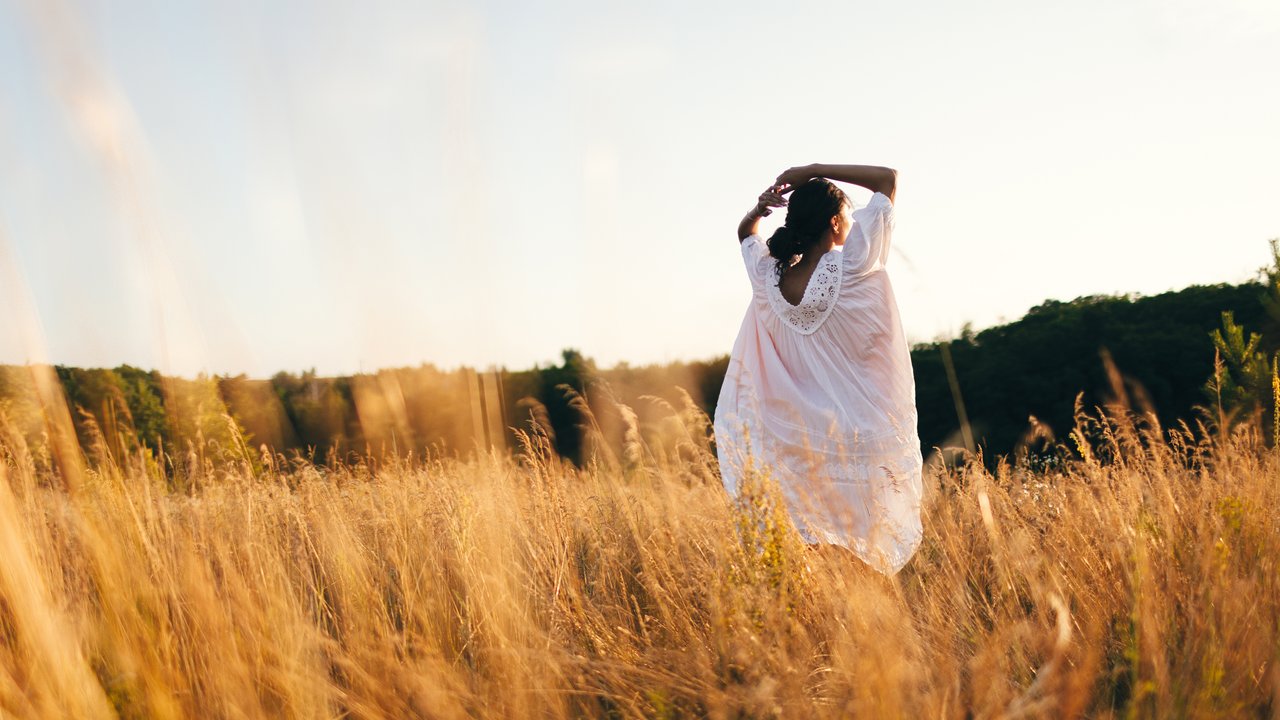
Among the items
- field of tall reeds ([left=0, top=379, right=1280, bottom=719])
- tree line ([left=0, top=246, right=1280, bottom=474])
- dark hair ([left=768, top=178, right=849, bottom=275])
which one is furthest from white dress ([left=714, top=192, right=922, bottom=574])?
tree line ([left=0, top=246, right=1280, bottom=474])

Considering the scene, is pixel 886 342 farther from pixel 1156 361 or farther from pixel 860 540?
pixel 1156 361

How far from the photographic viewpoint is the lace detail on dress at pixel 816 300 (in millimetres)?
3371

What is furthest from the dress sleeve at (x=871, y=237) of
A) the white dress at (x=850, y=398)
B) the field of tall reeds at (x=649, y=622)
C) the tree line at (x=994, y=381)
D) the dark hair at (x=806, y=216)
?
the tree line at (x=994, y=381)

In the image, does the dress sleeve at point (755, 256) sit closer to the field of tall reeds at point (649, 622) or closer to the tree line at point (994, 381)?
the field of tall reeds at point (649, 622)

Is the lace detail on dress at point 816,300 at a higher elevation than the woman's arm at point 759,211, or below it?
below

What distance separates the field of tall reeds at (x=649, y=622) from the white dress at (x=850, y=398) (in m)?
0.35

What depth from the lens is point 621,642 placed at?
7.97ft

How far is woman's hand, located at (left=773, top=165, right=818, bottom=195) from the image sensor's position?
344cm

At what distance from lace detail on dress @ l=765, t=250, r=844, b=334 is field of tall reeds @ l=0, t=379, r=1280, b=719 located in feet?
2.89

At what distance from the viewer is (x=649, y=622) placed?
9.10 feet

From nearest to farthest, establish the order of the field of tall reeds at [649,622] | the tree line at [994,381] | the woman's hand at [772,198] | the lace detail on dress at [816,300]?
the field of tall reeds at [649,622]
the lace detail on dress at [816,300]
the woman's hand at [772,198]
the tree line at [994,381]

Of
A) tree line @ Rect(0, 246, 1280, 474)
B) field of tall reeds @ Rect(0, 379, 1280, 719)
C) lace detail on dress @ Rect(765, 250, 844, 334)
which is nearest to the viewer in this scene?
field of tall reeds @ Rect(0, 379, 1280, 719)

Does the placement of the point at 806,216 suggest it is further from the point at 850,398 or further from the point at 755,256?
the point at 850,398

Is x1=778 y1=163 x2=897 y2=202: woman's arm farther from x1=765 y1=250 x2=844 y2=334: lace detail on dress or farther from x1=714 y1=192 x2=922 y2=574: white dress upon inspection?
x1=765 y1=250 x2=844 y2=334: lace detail on dress
